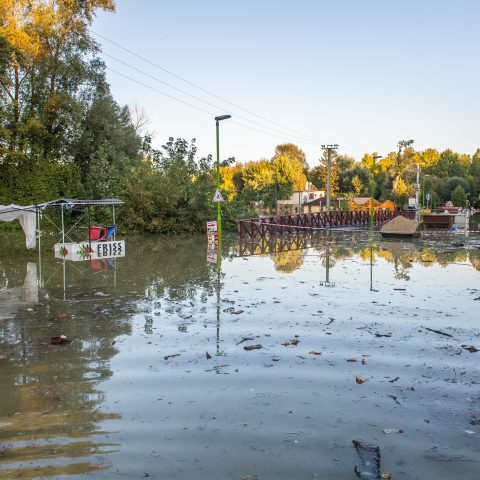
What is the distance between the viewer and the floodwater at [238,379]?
14.3 feet

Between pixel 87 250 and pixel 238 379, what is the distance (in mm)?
9366

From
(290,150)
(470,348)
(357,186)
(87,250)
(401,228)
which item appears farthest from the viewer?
(290,150)

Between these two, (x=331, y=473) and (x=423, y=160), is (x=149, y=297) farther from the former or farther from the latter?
(x=423, y=160)

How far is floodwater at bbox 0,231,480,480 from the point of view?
4.37m

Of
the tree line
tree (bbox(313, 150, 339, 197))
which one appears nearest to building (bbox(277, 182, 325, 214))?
tree (bbox(313, 150, 339, 197))

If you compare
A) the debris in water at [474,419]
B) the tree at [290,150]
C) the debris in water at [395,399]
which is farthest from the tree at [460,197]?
the debris in water at [474,419]

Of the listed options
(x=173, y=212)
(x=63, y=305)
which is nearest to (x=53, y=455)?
(x=63, y=305)

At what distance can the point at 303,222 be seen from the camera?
36.8m

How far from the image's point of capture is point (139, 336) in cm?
816

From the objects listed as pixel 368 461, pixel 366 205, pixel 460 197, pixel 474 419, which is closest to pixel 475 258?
pixel 474 419

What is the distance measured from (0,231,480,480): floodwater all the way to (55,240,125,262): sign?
140cm

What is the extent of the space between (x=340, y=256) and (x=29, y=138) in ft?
78.8

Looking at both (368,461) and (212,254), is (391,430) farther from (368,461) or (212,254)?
(212,254)

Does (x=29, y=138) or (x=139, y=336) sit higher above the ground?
(x=29, y=138)
